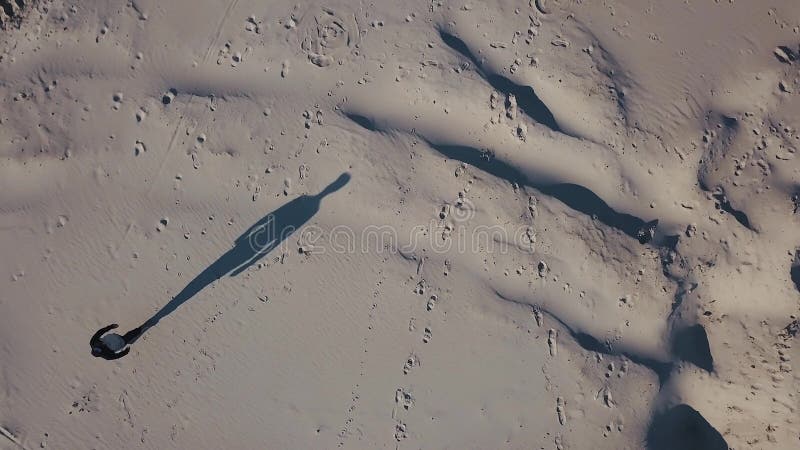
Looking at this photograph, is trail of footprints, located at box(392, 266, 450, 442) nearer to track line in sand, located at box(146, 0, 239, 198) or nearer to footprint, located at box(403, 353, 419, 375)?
footprint, located at box(403, 353, 419, 375)

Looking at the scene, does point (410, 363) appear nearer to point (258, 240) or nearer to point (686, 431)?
point (258, 240)

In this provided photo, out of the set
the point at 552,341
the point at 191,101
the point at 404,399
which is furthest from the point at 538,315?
the point at 191,101

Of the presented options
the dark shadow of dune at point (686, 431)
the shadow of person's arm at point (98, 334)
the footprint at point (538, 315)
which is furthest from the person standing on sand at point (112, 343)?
the dark shadow of dune at point (686, 431)

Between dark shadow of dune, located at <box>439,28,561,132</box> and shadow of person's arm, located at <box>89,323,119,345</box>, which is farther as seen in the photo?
dark shadow of dune, located at <box>439,28,561,132</box>

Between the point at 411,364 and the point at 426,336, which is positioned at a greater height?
the point at 426,336

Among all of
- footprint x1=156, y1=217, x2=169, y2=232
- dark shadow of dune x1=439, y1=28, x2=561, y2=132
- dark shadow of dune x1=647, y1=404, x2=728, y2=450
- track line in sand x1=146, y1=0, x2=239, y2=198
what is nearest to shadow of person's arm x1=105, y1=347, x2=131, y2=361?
footprint x1=156, y1=217, x2=169, y2=232

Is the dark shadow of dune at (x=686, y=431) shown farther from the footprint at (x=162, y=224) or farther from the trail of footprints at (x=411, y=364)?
the footprint at (x=162, y=224)

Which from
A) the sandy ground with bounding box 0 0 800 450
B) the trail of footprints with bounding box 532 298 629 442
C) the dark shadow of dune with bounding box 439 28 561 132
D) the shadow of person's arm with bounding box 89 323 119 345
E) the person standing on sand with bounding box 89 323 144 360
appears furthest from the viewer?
the dark shadow of dune with bounding box 439 28 561 132
